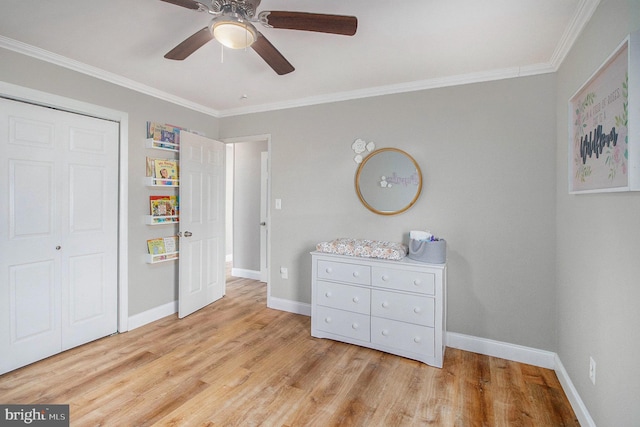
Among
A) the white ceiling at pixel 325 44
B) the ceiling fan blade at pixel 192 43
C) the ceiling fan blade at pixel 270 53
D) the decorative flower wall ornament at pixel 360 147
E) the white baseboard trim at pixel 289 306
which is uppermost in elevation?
the white ceiling at pixel 325 44

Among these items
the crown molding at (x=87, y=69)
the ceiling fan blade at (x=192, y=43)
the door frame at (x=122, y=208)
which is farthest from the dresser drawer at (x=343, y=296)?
the crown molding at (x=87, y=69)

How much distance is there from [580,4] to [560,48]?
19.9 inches

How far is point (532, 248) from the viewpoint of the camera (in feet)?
8.11

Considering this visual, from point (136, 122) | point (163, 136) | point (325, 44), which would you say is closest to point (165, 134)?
point (163, 136)

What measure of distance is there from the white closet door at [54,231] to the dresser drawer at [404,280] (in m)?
2.51

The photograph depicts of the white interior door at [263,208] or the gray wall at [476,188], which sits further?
the white interior door at [263,208]

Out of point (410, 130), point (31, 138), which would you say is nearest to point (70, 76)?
point (31, 138)

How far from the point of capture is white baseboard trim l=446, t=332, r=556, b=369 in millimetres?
2429

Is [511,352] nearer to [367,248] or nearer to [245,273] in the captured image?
[367,248]

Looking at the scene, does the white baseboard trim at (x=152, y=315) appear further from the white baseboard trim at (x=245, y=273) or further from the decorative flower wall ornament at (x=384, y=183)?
the decorative flower wall ornament at (x=384, y=183)

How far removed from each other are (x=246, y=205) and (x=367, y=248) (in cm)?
283

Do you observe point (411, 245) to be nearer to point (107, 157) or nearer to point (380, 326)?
point (380, 326)

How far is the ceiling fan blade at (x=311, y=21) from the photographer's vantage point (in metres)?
1.45
